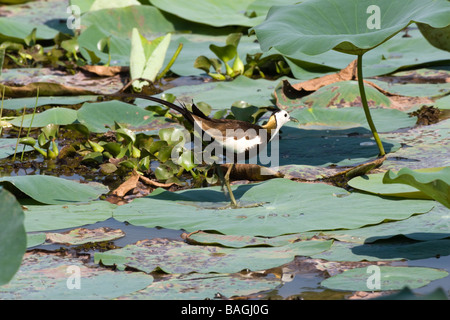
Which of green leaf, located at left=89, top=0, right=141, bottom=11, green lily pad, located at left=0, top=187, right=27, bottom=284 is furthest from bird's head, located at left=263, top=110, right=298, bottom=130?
green leaf, located at left=89, top=0, right=141, bottom=11

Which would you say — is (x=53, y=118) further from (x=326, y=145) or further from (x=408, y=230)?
(x=408, y=230)

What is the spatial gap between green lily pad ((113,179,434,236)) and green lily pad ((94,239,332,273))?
5.7 inches

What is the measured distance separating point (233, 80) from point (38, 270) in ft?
10.2

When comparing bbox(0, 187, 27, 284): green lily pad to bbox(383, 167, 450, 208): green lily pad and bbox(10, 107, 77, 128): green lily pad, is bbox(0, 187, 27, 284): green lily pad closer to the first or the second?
bbox(383, 167, 450, 208): green lily pad

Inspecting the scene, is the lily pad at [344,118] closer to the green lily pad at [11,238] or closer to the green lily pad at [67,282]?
the green lily pad at [67,282]

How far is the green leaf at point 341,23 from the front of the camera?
295 cm

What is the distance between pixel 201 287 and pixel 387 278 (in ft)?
1.86

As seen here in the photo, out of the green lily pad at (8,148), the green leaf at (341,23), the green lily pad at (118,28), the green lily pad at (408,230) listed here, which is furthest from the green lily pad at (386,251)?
the green lily pad at (118,28)

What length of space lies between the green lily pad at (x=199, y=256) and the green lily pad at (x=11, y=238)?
62 centimetres

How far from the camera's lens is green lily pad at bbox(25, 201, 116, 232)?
8.82 ft

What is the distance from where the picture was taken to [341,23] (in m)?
3.43

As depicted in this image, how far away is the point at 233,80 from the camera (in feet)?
16.9

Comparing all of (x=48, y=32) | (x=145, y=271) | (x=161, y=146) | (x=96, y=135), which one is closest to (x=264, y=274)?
(x=145, y=271)

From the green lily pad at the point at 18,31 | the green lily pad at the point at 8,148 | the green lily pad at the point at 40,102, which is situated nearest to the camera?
the green lily pad at the point at 8,148
